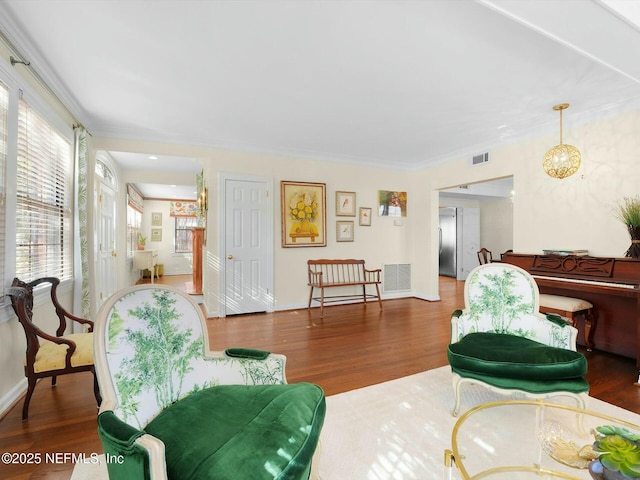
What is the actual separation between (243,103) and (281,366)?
286 cm

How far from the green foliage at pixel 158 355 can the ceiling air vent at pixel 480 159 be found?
4.74 meters

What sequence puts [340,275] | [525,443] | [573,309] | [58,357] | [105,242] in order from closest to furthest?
[525,443] < [58,357] < [573,309] < [105,242] < [340,275]

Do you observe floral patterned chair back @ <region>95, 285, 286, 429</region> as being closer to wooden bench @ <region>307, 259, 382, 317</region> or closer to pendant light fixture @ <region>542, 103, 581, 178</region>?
wooden bench @ <region>307, 259, 382, 317</region>

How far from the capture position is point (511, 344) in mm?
2113

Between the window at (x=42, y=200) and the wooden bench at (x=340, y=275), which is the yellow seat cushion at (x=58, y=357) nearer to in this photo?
the window at (x=42, y=200)

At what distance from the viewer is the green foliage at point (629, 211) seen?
2.93 m

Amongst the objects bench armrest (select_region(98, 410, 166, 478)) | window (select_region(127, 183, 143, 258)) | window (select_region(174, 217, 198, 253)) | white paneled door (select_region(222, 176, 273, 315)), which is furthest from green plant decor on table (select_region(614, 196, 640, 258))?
window (select_region(174, 217, 198, 253))

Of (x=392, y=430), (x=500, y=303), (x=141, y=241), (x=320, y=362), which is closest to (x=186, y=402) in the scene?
(x=392, y=430)

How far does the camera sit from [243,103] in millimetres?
3348

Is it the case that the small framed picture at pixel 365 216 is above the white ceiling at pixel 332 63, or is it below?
below

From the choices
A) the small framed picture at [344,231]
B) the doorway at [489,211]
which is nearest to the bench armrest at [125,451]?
the small framed picture at [344,231]

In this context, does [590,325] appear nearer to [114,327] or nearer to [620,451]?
[620,451]

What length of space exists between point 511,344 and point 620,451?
3.95ft

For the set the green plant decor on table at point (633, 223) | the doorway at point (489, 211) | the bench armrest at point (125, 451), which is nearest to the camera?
the bench armrest at point (125, 451)
